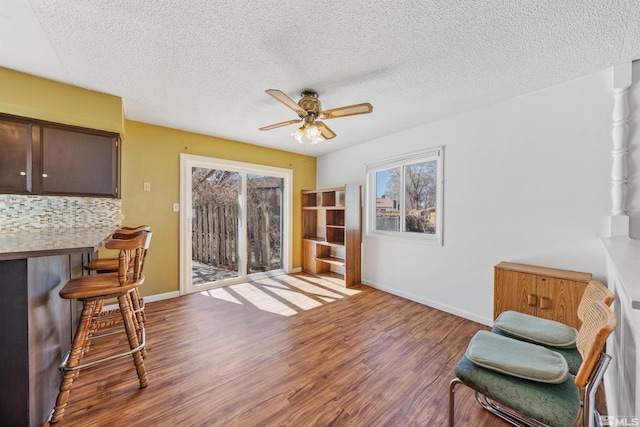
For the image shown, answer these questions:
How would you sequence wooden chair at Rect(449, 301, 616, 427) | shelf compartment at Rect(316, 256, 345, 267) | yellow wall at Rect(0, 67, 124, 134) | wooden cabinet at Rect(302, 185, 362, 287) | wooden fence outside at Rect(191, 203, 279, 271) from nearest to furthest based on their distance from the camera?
wooden chair at Rect(449, 301, 616, 427)
yellow wall at Rect(0, 67, 124, 134)
wooden fence outside at Rect(191, 203, 279, 271)
wooden cabinet at Rect(302, 185, 362, 287)
shelf compartment at Rect(316, 256, 345, 267)

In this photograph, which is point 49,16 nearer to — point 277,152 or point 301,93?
point 301,93

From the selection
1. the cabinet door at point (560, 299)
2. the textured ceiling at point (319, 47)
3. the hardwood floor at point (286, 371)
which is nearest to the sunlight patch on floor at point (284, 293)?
the hardwood floor at point (286, 371)

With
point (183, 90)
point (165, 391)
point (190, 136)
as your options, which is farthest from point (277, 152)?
point (165, 391)

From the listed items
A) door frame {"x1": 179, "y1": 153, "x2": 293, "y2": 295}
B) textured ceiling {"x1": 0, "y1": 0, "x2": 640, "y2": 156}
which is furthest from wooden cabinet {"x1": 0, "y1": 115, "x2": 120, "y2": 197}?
door frame {"x1": 179, "y1": 153, "x2": 293, "y2": 295}

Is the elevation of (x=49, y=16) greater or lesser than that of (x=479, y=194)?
greater

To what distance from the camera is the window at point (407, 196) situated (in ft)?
Result: 10.3

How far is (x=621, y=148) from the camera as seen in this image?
1879 millimetres

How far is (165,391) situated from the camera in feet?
5.43

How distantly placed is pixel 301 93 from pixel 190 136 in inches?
84.0

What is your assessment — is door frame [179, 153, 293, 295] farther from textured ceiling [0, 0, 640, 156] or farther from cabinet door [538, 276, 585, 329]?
cabinet door [538, 276, 585, 329]

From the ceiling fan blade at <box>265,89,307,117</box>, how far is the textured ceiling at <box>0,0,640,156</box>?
267 millimetres

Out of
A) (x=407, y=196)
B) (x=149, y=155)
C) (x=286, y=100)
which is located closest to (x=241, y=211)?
(x=149, y=155)

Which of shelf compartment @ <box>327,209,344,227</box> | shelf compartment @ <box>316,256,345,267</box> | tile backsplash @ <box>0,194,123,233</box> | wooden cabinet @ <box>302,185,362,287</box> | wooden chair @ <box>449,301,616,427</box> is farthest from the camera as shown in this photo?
shelf compartment @ <box>327,209,344,227</box>

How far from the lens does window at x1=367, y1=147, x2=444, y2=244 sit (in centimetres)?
315
